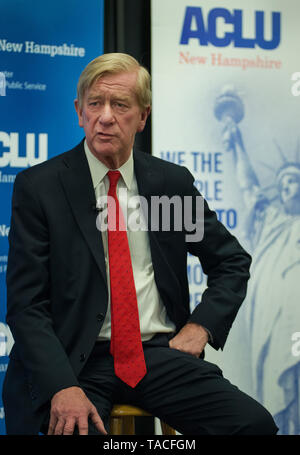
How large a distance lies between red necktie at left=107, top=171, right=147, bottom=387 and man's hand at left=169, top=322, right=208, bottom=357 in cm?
15

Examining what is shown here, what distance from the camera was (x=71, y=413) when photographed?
5.24 feet

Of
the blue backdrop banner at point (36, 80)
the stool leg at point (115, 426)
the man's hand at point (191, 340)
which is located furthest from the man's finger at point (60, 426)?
the blue backdrop banner at point (36, 80)

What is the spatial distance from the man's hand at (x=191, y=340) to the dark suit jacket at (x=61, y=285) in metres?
0.03

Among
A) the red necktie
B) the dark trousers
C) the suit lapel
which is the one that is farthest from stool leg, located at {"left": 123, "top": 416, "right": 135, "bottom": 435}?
the suit lapel

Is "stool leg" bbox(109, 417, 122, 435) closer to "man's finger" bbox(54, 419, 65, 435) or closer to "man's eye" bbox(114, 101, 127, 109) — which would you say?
"man's finger" bbox(54, 419, 65, 435)

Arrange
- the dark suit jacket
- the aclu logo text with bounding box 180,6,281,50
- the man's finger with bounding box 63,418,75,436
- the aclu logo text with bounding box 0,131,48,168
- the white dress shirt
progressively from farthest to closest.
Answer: the aclu logo text with bounding box 180,6,281,50, the aclu logo text with bounding box 0,131,48,168, the white dress shirt, the dark suit jacket, the man's finger with bounding box 63,418,75,436

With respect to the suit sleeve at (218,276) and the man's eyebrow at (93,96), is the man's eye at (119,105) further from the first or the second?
the suit sleeve at (218,276)

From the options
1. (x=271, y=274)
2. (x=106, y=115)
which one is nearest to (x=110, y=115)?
(x=106, y=115)

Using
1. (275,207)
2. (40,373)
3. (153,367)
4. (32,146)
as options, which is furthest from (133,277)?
(275,207)

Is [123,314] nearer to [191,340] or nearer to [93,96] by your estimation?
[191,340]

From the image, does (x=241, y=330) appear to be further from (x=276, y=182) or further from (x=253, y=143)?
(x=253, y=143)

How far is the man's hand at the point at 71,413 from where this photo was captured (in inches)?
62.7

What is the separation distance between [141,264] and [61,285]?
1.04 feet

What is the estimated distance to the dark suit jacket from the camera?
67.4 inches
